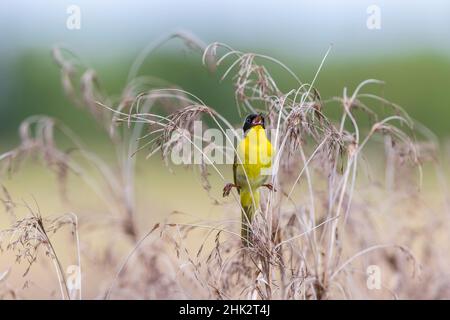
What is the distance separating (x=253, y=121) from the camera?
364 cm

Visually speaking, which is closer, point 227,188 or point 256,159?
point 227,188

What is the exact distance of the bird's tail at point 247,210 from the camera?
11.1 ft

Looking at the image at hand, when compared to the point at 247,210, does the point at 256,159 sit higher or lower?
higher

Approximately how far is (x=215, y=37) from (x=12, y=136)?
22.9 ft

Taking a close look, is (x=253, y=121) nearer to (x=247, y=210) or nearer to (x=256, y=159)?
(x=256, y=159)

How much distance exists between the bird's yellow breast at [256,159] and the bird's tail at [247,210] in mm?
43

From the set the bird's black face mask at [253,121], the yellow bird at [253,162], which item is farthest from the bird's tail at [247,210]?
the bird's black face mask at [253,121]

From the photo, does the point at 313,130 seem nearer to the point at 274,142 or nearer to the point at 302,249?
the point at 274,142

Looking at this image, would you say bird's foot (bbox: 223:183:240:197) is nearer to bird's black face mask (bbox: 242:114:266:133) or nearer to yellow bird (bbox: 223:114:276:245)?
yellow bird (bbox: 223:114:276:245)

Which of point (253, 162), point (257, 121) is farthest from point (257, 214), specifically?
point (257, 121)

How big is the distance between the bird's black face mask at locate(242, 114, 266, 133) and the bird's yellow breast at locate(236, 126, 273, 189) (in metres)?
0.02

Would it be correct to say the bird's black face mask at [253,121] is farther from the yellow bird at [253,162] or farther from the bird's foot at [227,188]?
Answer: the bird's foot at [227,188]

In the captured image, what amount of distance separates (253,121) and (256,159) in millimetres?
173

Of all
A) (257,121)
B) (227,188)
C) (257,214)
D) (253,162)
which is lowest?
(257,214)
